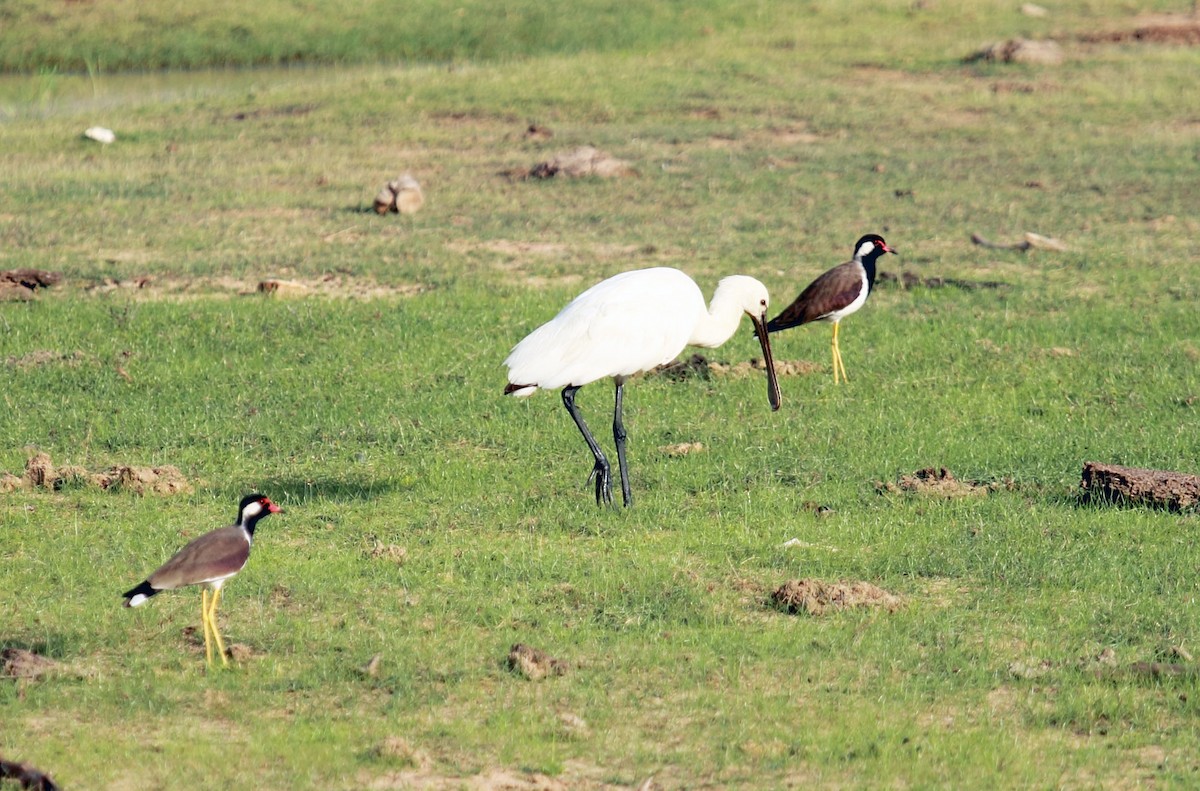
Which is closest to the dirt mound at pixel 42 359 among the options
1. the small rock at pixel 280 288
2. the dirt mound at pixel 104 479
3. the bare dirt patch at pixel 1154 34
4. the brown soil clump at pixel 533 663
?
the small rock at pixel 280 288

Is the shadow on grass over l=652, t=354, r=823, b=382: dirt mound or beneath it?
beneath

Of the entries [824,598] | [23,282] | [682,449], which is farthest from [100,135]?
[824,598]

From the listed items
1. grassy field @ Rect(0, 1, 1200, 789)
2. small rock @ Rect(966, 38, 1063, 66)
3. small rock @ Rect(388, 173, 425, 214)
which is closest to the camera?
grassy field @ Rect(0, 1, 1200, 789)

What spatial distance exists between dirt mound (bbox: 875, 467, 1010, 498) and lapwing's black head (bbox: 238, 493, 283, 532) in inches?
143

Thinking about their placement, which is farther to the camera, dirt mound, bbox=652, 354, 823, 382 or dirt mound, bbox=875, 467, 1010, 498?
dirt mound, bbox=652, 354, 823, 382

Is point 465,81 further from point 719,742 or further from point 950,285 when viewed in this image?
point 719,742

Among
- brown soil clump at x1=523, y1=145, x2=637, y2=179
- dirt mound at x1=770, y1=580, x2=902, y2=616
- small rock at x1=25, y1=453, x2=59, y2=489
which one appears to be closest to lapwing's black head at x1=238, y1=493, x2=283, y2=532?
dirt mound at x1=770, y1=580, x2=902, y2=616

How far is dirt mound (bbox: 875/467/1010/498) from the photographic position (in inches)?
338

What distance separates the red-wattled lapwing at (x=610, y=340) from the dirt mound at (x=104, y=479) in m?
1.90

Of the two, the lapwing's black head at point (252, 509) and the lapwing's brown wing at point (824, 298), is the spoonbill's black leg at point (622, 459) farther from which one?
the lapwing's brown wing at point (824, 298)

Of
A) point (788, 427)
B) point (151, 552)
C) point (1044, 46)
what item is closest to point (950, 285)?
point (788, 427)

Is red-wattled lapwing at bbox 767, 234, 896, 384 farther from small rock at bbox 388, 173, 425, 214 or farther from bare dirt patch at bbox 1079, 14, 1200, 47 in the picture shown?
bare dirt patch at bbox 1079, 14, 1200, 47

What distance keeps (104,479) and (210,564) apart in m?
2.96

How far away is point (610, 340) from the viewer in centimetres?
835
